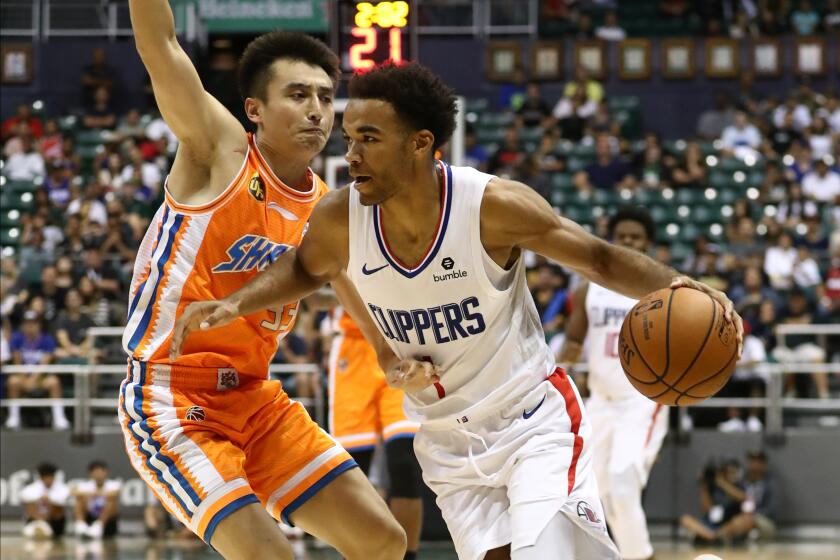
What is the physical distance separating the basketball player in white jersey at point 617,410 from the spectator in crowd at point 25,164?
11347mm

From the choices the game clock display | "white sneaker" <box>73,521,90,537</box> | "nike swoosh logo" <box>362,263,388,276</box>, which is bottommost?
"white sneaker" <box>73,521,90,537</box>

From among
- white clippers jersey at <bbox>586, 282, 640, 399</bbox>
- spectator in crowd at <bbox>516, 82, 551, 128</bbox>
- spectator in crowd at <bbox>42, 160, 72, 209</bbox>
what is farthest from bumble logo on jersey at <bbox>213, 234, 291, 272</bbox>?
spectator in crowd at <bbox>516, 82, 551, 128</bbox>

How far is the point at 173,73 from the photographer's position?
4223 millimetres

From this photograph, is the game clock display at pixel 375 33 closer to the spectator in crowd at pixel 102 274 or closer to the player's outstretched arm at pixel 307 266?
the player's outstretched arm at pixel 307 266

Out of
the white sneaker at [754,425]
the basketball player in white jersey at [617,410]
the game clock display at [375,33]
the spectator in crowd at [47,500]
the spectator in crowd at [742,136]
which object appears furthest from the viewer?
the spectator in crowd at [742,136]

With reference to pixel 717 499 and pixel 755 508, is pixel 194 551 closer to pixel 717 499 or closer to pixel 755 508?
pixel 717 499

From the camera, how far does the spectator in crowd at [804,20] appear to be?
1916 cm

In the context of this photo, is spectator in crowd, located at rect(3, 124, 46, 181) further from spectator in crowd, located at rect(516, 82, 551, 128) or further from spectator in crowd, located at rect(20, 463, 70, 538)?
spectator in crowd, located at rect(20, 463, 70, 538)

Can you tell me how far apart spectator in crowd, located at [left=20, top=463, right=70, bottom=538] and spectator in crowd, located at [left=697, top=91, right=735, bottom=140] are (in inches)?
391

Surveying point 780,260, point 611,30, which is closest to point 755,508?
point 780,260

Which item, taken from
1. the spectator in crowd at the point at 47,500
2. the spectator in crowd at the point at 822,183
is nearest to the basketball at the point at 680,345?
the spectator in crowd at the point at 47,500

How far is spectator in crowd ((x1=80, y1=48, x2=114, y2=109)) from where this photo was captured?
1886cm

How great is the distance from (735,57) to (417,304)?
1562 centimetres

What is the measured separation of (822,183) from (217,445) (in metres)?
12.7
